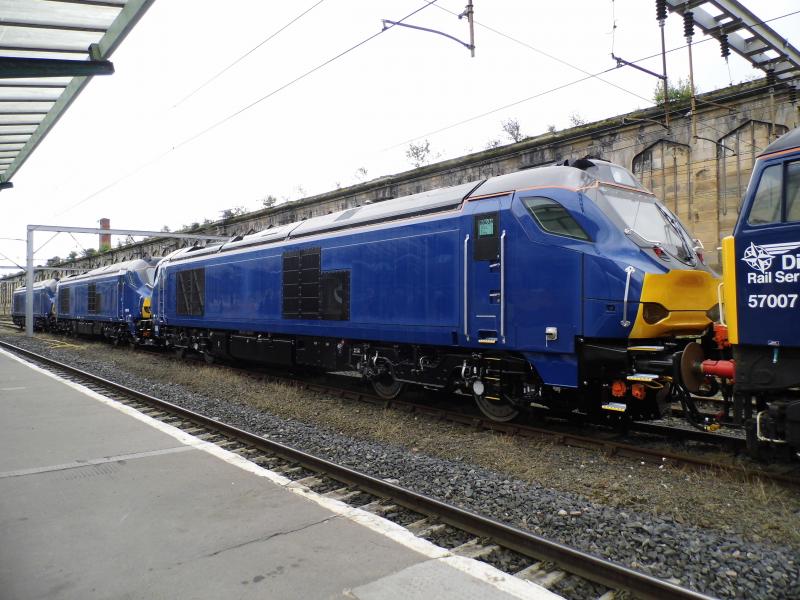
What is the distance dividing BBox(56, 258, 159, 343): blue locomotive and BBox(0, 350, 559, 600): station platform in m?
15.9

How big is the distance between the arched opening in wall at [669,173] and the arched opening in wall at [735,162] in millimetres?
657

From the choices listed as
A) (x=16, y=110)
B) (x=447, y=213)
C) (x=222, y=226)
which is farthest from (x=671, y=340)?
(x=222, y=226)

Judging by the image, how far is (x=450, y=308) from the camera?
8.08m

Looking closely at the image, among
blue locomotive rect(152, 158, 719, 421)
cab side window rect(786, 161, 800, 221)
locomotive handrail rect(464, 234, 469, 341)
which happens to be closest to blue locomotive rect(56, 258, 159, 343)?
blue locomotive rect(152, 158, 719, 421)

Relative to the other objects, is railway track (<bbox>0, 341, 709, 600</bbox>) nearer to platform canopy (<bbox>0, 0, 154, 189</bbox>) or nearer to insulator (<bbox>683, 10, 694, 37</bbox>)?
platform canopy (<bbox>0, 0, 154, 189</bbox>)

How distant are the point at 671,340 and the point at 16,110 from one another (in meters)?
12.7

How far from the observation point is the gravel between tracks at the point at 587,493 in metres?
3.76

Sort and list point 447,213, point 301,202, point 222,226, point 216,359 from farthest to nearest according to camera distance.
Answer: point 222,226, point 301,202, point 216,359, point 447,213

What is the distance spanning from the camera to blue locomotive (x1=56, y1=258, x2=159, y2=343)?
2156 centimetres

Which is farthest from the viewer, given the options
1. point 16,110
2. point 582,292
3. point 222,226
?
point 222,226

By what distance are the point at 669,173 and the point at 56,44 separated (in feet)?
40.6

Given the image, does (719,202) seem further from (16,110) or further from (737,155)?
(16,110)

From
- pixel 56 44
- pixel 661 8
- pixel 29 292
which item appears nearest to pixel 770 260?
pixel 661 8

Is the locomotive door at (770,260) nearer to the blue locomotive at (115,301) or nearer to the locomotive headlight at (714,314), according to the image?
the locomotive headlight at (714,314)
